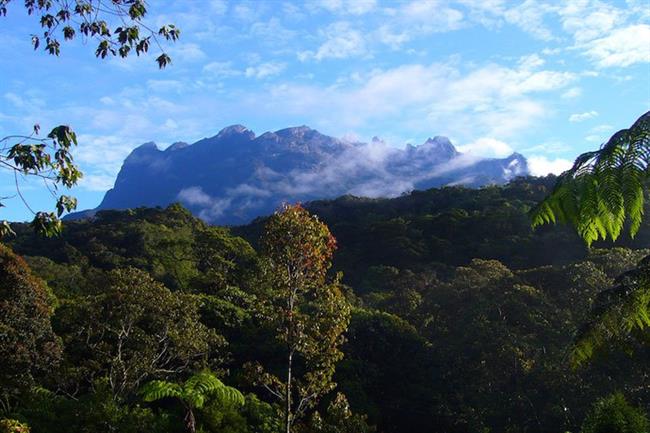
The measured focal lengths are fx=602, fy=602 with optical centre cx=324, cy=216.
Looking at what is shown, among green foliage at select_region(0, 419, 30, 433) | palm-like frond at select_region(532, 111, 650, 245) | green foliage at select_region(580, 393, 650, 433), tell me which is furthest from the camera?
green foliage at select_region(580, 393, 650, 433)

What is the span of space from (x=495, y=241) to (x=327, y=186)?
139332 millimetres

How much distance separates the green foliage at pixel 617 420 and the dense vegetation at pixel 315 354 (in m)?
0.03

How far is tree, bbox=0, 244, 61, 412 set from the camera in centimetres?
1380

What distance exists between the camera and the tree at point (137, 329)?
14.2m

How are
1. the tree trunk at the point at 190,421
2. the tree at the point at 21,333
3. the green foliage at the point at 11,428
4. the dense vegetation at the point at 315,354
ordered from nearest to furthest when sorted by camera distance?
1. the green foliage at the point at 11,428
2. the dense vegetation at the point at 315,354
3. the tree trunk at the point at 190,421
4. the tree at the point at 21,333

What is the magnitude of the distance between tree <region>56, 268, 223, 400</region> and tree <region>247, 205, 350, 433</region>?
5.57m

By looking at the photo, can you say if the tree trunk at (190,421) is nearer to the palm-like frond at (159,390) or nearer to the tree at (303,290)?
the palm-like frond at (159,390)

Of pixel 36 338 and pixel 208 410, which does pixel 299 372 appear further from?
pixel 36 338

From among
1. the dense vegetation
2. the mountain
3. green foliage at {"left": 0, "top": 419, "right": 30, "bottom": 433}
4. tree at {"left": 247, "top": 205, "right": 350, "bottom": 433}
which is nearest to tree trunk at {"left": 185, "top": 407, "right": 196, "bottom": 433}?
the dense vegetation

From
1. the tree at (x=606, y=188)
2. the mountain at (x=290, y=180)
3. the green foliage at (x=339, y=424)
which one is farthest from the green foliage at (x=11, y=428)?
the mountain at (x=290, y=180)

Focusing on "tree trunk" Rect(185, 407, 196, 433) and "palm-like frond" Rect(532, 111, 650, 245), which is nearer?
"palm-like frond" Rect(532, 111, 650, 245)

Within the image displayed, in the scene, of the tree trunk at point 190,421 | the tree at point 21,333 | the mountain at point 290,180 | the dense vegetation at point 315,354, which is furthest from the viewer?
the mountain at point 290,180

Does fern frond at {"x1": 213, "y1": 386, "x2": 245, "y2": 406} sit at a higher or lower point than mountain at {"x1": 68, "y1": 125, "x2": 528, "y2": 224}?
lower

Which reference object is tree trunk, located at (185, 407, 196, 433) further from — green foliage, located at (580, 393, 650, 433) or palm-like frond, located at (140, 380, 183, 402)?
green foliage, located at (580, 393, 650, 433)
